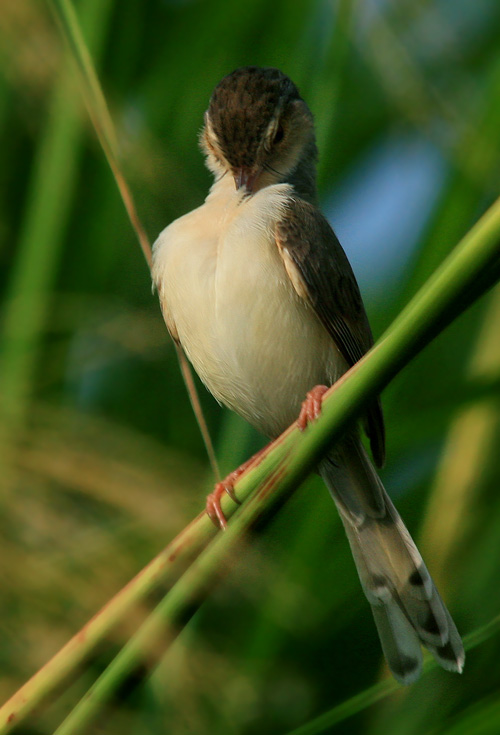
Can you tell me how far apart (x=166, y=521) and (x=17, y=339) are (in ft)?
1.86

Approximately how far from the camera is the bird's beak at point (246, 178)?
86.5 inches

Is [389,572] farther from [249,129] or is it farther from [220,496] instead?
[249,129]

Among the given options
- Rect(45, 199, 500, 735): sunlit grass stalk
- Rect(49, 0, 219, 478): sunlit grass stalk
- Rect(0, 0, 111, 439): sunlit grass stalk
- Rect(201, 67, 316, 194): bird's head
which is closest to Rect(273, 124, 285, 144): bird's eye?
Rect(201, 67, 316, 194): bird's head

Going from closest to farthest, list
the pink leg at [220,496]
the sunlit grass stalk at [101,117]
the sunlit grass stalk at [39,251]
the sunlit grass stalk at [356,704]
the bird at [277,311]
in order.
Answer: the pink leg at [220,496]
the sunlit grass stalk at [356,704]
the sunlit grass stalk at [101,117]
the sunlit grass stalk at [39,251]
the bird at [277,311]

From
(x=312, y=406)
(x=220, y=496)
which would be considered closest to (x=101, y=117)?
(x=312, y=406)

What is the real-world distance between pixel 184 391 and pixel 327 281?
46cm

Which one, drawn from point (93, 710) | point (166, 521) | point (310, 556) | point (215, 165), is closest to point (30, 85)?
point (215, 165)

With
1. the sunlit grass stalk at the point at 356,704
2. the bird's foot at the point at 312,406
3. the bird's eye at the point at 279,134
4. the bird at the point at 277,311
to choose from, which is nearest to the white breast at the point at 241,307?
the bird at the point at 277,311

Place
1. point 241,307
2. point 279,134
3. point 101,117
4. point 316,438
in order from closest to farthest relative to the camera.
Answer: point 316,438 < point 101,117 < point 241,307 < point 279,134

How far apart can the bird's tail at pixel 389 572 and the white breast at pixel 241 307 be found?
24 cm

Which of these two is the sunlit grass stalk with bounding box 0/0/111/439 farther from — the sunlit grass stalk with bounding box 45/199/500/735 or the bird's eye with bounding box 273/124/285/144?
the sunlit grass stalk with bounding box 45/199/500/735

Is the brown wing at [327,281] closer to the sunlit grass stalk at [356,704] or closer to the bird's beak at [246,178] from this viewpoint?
the bird's beak at [246,178]

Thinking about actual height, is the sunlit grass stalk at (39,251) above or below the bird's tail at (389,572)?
above

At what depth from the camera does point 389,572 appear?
203cm
